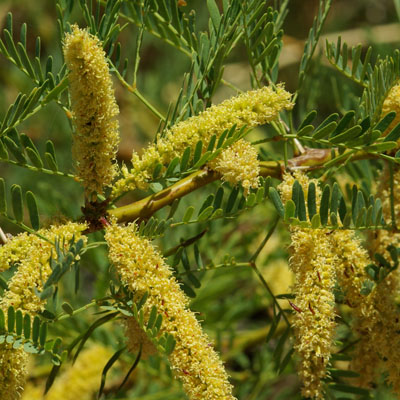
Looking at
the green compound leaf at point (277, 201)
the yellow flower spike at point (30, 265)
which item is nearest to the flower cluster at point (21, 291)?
the yellow flower spike at point (30, 265)

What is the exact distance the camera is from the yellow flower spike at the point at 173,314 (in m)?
0.80

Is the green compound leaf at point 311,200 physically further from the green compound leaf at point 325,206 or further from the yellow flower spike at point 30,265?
the yellow flower spike at point 30,265

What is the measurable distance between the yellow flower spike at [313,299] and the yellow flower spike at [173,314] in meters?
0.13

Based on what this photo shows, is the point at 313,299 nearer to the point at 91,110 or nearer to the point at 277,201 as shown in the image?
the point at 277,201

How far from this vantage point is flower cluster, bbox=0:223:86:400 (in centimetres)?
80

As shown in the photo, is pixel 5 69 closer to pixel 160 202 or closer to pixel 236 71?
pixel 236 71

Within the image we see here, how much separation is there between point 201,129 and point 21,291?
309mm

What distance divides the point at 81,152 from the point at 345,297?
440 mm

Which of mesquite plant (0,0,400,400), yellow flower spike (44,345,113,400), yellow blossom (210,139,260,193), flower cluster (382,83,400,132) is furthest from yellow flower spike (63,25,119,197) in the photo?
yellow flower spike (44,345,113,400)

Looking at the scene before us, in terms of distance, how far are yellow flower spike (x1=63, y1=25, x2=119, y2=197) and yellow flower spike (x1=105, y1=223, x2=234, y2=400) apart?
0.08 m

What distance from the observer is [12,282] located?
803 mm

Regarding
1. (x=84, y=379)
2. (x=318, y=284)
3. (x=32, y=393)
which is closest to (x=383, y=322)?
(x=318, y=284)

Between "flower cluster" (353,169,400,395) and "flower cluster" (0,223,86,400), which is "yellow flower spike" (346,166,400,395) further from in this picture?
"flower cluster" (0,223,86,400)

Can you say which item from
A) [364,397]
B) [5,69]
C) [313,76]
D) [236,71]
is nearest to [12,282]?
[364,397]
